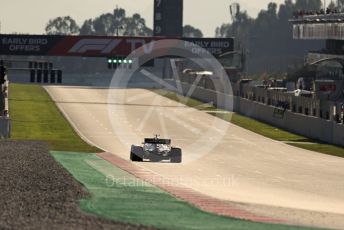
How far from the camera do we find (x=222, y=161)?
2186 inches

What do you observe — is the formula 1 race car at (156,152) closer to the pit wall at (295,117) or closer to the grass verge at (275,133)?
the grass verge at (275,133)

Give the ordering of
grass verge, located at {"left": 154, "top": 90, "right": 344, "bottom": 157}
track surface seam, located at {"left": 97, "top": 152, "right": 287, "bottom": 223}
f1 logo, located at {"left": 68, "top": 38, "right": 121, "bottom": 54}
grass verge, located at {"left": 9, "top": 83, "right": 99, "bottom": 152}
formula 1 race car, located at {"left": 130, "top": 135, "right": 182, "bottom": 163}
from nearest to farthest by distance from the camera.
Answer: track surface seam, located at {"left": 97, "top": 152, "right": 287, "bottom": 223} < formula 1 race car, located at {"left": 130, "top": 135, "right": 182, "bottom": 163} < grass verge, located at {"left": 9, "top": 83, "right": 99, "bottom": 152} < grass verge, located at {"left": 154, "top": 90, "right": 344, "bottom": 157} < f1 logo, located at {"left": 68, "top": 38, "right": 121, "bottom": 54}

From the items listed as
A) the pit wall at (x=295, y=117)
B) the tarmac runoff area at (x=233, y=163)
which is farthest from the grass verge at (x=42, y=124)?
the pit wall at (x=295, y=117)

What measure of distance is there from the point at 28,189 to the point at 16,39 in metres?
96.7

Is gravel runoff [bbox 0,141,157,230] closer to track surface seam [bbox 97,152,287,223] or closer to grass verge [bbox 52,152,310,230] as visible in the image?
grass verge [bbox 52,152,310,230]

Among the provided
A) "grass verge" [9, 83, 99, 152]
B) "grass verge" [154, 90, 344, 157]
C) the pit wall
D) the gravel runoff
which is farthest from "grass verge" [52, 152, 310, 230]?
the pit wall

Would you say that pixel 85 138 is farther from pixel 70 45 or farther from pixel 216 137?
pixel 70 45

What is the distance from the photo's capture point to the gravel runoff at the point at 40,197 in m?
25.7

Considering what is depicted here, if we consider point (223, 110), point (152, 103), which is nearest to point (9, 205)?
point (223, 110)

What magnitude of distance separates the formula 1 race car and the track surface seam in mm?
4899

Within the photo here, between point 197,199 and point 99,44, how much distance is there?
320 ft

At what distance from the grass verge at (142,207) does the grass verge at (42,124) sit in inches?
811

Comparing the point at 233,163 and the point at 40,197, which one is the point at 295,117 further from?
the point at 40,197

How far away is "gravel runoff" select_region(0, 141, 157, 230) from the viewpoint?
25.7 metres
